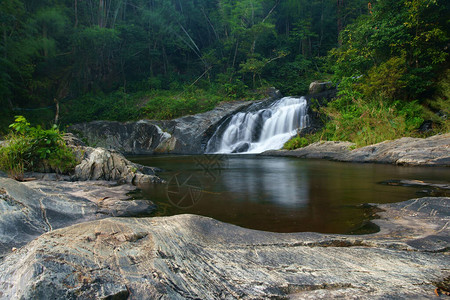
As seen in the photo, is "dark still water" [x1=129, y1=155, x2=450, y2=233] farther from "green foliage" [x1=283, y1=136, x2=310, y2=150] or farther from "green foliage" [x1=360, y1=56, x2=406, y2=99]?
"green foliage" [x1=283, y1=136, x2=310, y2=150]

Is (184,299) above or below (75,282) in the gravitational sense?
below

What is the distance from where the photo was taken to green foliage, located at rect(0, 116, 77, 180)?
6.10 m

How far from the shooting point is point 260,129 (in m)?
18.3

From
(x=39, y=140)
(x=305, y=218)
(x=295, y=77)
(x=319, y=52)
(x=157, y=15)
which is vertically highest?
(x=157, y=15)

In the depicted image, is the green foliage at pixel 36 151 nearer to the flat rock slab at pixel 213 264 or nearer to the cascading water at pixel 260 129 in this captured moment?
the flat rock slab at pixel 213 264

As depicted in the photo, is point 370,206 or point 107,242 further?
point 370,206

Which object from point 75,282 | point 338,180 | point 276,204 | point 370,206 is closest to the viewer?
point 75,282

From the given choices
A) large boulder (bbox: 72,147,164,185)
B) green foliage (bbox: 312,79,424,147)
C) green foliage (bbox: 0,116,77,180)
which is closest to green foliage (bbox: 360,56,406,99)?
green foliage (bbox: 312,79,424,147)

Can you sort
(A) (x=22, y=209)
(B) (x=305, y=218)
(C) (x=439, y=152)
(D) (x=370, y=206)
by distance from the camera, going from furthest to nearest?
(C) (x=439, y=152)
(D) (x=370, y=206)
(B) (x=305, y=218)
(A) (x=22, y=209)

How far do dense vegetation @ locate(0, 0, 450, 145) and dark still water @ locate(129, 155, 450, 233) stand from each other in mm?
5214

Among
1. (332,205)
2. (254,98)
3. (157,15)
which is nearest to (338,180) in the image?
(332,205)

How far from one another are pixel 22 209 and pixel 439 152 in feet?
33.5

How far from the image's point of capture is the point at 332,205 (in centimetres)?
463

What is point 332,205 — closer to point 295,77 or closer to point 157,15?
point 295,77
